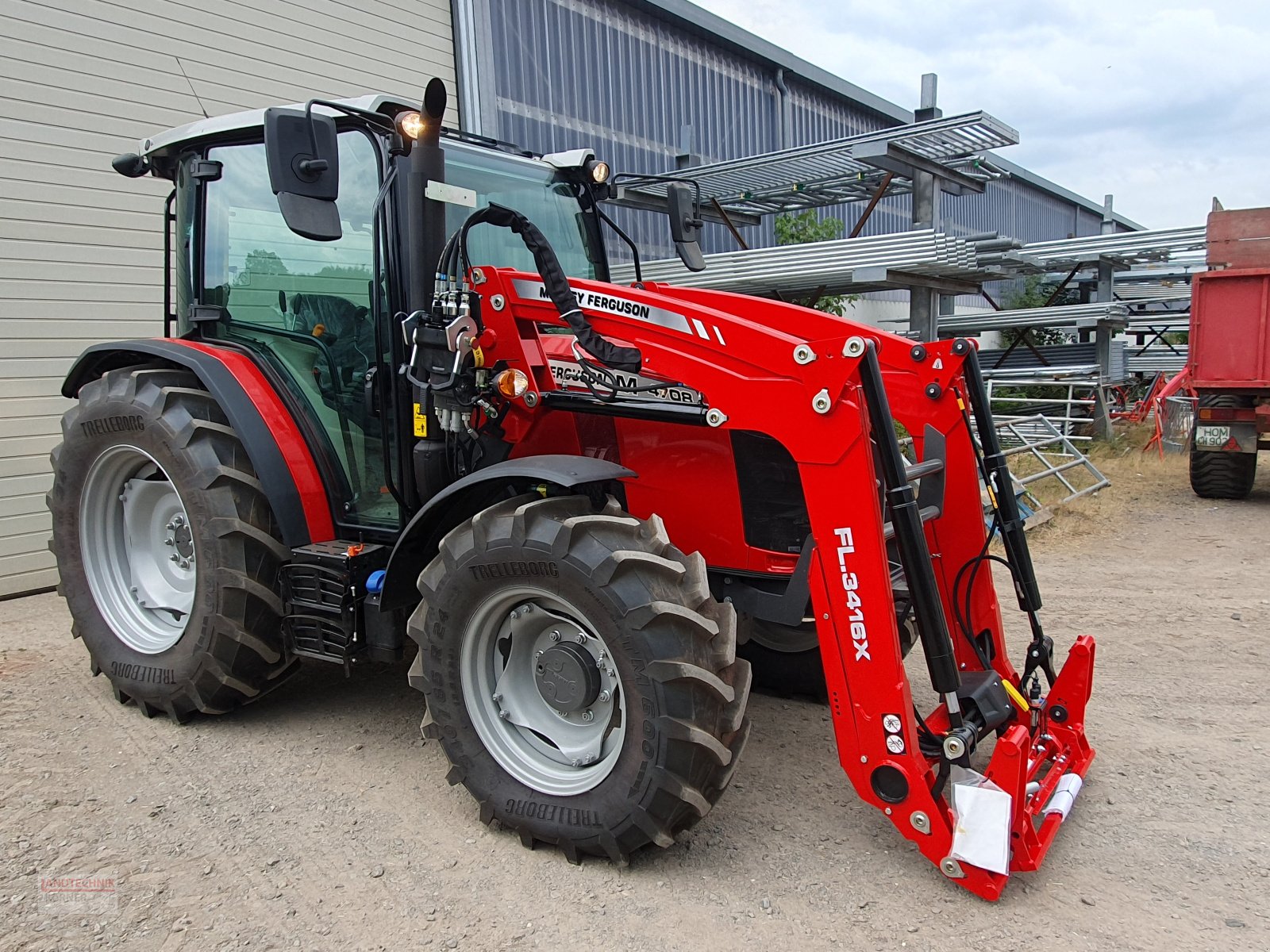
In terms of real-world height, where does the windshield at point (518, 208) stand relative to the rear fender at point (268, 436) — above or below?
above

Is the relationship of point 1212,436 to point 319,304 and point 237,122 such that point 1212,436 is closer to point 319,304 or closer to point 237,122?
point 319,304

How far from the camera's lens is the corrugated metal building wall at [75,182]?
20.4 feet

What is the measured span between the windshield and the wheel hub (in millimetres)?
1591

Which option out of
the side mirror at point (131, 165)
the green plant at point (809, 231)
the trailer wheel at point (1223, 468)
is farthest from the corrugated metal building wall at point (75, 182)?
the trailer wheel at point (1223, 468)

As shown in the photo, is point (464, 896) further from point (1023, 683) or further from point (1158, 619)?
point (1158, 619)

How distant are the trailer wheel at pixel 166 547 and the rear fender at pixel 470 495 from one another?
611 mm

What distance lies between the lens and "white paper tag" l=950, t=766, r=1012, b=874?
8.65 feet

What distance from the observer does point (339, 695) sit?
440 cm

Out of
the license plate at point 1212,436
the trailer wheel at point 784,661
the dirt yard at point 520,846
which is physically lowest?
the dirt yard at point 520,846

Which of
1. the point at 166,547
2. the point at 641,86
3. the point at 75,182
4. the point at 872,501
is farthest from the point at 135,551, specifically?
the point at 641,86

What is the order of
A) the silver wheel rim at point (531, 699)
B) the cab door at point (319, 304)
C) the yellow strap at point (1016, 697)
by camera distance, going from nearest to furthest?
the silver wheel rim at point (531, 699) → the yellow strap at point (1016, 697) → the cab door at point (319, 304)

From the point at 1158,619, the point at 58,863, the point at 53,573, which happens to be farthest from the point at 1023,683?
the point at 53,573

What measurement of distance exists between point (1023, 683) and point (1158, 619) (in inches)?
103

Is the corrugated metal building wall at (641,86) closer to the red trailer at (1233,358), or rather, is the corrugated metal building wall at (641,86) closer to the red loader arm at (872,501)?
the red trailer at (1233,358)
